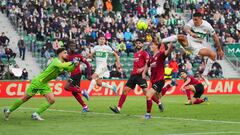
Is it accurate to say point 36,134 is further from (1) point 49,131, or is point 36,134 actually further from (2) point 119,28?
(2) point 119,28

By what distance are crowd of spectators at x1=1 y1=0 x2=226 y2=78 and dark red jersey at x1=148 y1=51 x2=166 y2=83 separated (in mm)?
20622

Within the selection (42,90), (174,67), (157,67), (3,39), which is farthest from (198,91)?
(3,39)

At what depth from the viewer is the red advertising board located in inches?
1422

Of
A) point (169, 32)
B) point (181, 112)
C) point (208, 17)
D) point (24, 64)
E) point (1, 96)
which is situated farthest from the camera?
point (208, 17)

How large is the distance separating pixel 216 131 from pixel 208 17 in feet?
127

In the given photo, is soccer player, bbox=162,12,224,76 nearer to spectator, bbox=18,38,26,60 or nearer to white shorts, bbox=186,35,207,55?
white shorts, bbox=186,35,207,55

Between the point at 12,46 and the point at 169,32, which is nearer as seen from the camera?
the point at 12,46

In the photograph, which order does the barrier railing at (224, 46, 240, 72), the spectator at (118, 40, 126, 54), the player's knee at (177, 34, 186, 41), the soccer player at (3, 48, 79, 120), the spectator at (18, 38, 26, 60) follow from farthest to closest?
1. the barrier railing at (224, 46, 240, 72)
2. the spectator at (118, 40, 126, 54)
3. the spectator at (18, 38, 26, 60)
4. the player's knee at (177, 34, 186, 41)
5. the soccer player at (3, 48, 79, 120)

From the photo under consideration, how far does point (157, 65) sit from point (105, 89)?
705 inches

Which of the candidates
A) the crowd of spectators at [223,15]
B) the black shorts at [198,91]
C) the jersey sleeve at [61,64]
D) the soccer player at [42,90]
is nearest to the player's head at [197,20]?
the soccer player at [42,90]

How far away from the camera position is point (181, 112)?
22094 millimetres

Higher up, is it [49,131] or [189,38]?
[189,38]

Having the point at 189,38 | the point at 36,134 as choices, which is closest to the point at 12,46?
the point at 189,38

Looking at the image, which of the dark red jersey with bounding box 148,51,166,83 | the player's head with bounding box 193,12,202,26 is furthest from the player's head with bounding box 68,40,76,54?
the player's head with bounding box 193,12,202,26
